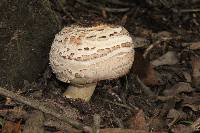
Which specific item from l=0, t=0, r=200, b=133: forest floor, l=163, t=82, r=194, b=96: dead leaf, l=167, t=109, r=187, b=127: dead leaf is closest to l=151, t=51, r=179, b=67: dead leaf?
l=0, t=0, r=200, b=133: forest floor

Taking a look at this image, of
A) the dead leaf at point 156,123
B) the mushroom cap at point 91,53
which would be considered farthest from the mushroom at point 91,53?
the dead leaf at point 156,123

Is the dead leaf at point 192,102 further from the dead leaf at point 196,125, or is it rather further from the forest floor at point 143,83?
the dead leaf at point 196,125

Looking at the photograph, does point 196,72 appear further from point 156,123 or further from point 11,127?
point 11,127

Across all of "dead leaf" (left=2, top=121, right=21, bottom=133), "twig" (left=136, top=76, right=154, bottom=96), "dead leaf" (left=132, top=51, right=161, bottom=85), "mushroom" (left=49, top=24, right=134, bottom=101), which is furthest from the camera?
"dead leaf" (left=132, top=51, right=161, bottom=85)

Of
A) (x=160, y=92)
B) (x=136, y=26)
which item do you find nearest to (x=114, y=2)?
(x=136, y=26)

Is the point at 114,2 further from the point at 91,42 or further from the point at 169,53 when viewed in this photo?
the point at 91,42

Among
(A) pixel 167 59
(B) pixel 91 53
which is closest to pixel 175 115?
(B) pixel 91 53

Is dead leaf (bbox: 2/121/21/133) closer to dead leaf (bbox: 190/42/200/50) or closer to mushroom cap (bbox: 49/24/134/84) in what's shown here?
mushroom cap (bbox: 49/24/134/84)
